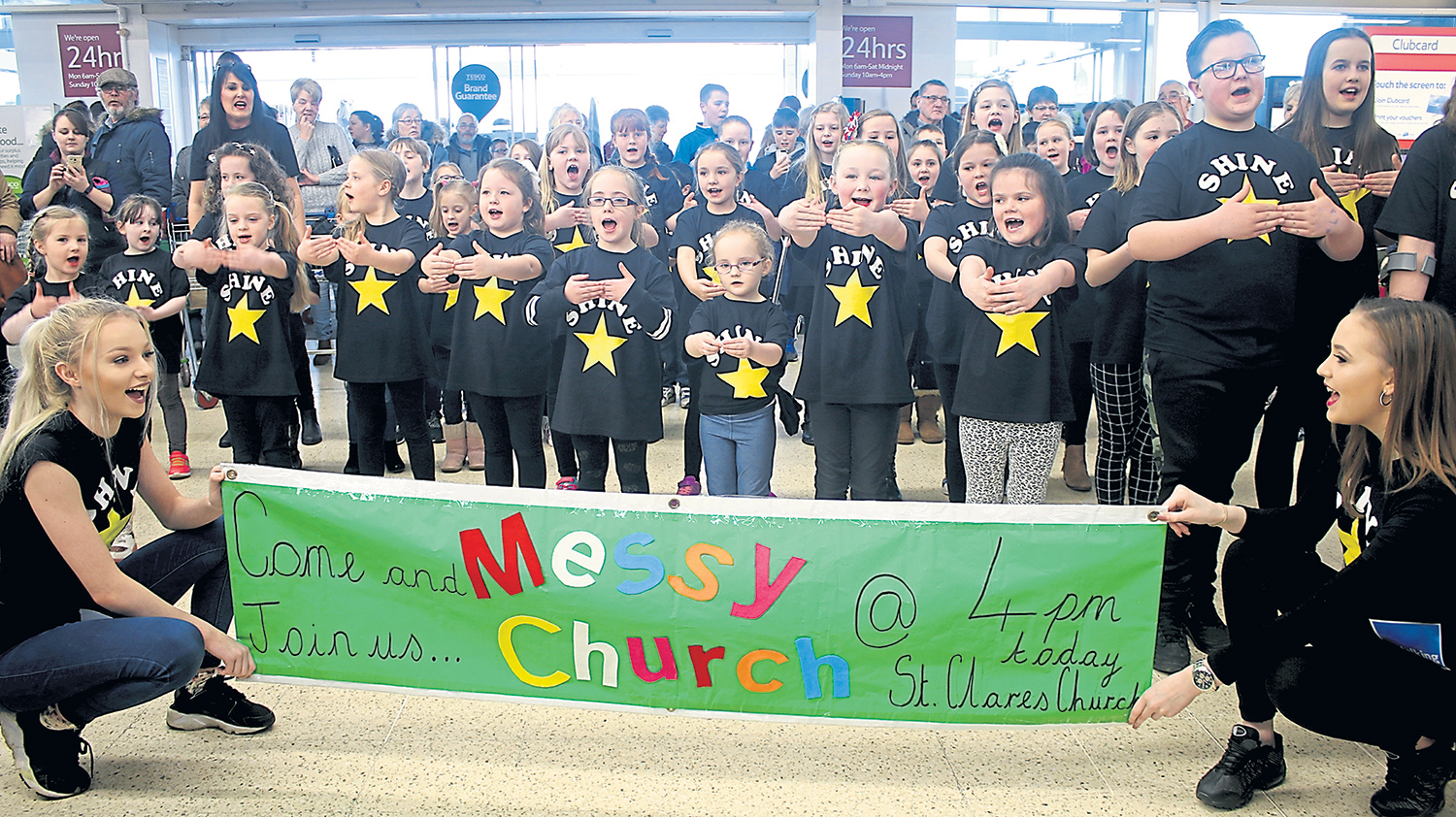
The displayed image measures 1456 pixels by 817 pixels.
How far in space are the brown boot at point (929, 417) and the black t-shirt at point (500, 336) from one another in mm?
2219

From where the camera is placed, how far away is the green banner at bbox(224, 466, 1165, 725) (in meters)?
1.97

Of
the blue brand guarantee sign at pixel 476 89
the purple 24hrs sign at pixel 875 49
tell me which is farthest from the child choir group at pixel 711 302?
the blue brand guarantee sign at pixel 476 89

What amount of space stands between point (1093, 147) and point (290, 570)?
354 centimetres

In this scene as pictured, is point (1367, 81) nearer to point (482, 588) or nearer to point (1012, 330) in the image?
point (1012, 330)

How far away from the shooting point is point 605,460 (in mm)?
3369

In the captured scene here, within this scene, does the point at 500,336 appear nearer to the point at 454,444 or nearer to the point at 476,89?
the point at 454,444

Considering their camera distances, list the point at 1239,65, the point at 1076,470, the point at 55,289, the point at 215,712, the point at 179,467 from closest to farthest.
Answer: the point at 215,712 < the point at 1239,65 < the point at 55,289 < the point at 1076,470 < the point at 179,467

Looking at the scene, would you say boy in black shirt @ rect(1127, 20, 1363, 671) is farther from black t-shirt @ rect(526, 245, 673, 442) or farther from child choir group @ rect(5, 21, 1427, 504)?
black t-shirt @ rect(526, 245, 673, 442)

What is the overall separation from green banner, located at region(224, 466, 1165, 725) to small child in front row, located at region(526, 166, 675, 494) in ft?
3.89

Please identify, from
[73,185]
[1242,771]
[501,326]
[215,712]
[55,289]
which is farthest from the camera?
[73,185]

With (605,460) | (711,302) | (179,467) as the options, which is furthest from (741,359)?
(179,467)

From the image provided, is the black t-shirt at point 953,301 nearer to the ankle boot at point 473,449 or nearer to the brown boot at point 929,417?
the brown boot at point 929,417

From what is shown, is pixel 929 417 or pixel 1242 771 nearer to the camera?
pixel 1242 771

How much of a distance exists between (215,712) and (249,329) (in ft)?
5.72
